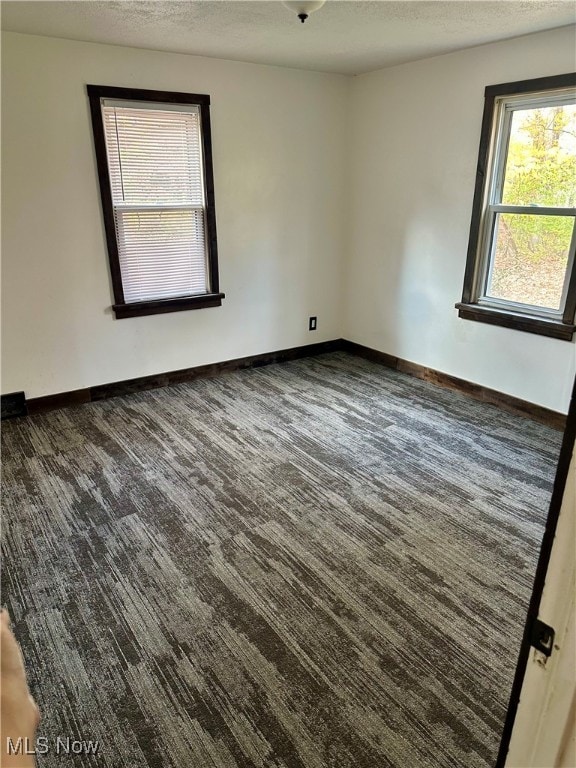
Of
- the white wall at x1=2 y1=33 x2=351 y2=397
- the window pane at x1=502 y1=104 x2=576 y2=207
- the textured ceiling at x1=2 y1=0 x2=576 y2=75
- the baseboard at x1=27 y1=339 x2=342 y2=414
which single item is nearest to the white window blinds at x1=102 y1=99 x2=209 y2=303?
the white wall at x1=2 y1=33 x2=351 y2=397

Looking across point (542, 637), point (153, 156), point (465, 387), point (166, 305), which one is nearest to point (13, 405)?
point (166, 305)

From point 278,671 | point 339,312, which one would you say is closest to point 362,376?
point 339,312

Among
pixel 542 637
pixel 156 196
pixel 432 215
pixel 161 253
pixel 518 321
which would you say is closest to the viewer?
pixel 542 637

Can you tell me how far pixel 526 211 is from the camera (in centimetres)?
339

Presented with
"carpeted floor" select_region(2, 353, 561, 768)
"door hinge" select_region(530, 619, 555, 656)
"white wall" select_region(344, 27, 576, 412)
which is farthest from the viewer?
"white wall" select_region(344, 27, 576, 412)

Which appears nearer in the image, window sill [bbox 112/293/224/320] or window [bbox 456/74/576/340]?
window [bbox 456/74/576/340]

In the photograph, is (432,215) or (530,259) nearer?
(530,259)

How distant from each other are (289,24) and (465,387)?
2723 mm

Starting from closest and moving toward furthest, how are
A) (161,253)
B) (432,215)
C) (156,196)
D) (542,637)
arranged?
(542,637), (156,196), (161,253), (432,215)

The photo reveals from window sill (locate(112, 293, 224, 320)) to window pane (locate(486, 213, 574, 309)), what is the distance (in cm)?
214

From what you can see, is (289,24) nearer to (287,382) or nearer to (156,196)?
(156,196)

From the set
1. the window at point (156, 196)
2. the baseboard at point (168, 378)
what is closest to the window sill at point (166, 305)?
the window at point (156, 196)

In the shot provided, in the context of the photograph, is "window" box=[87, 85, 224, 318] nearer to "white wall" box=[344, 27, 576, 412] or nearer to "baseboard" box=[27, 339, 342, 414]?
"baseboard" box=[27, 339, 342, 414]

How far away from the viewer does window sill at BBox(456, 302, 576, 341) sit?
3.29m
